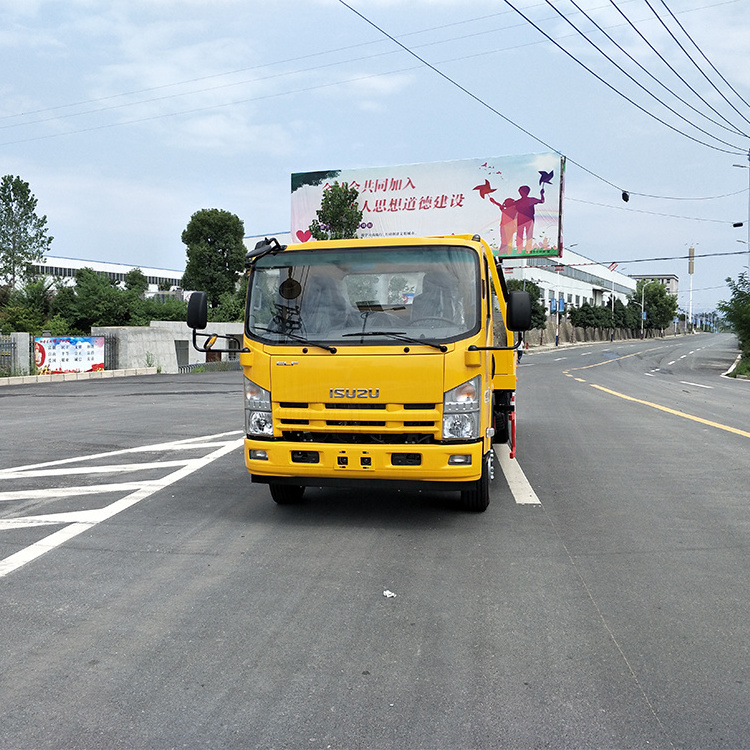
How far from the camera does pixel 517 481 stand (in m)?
8.60

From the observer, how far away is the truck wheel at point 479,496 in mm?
6750

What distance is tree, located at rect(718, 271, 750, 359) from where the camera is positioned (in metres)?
42.2

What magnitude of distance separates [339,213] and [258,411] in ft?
132

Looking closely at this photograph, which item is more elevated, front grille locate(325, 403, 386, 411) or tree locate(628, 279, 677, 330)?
tree locate(628, 279, 677, 330)

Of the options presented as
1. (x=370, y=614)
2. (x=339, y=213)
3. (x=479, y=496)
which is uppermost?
(x=339, y=213)

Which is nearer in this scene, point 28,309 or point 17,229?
point 28,309

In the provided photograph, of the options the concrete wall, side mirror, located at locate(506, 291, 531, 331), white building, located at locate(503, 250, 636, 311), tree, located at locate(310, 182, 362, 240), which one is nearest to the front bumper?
side mirror, located at locate(506, 291, 531, 331)

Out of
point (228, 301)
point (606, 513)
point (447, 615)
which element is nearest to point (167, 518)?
point (447, 615)

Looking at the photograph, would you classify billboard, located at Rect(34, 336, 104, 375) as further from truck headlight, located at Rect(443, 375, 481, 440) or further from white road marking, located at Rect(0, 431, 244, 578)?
truck headlight, located at Rect(443, 375, 481, 440)

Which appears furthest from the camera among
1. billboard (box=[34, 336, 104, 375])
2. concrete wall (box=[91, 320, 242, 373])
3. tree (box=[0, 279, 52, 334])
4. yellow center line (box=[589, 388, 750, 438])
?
tree (box=[0, 279, 52, 334])

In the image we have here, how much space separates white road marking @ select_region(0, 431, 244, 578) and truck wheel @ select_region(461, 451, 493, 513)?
9.79 ft

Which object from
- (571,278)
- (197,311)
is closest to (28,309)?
(197,311)

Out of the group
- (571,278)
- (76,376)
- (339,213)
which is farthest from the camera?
(571,278)

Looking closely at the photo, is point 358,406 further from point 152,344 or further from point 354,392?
point 152,344
